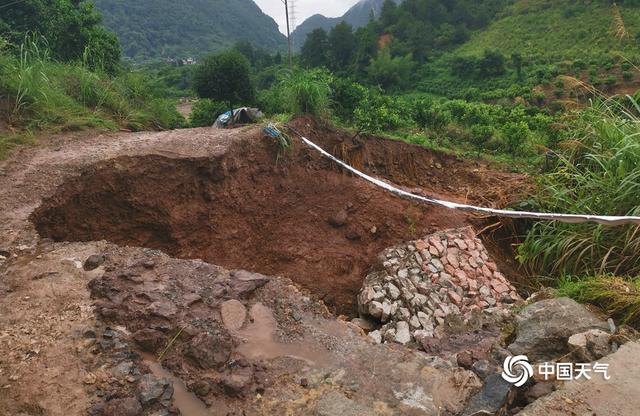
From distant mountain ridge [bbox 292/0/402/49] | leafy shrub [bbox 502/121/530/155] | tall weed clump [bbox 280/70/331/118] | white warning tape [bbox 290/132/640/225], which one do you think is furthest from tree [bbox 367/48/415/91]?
distant mountain ridge [bbox 292/0/402/49]

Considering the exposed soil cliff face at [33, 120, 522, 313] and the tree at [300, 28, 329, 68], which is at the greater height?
the tree at [300, 28, 329, 68]

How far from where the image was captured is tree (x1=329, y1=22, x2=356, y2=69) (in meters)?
30.9

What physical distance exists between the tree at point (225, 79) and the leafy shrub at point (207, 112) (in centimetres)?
71

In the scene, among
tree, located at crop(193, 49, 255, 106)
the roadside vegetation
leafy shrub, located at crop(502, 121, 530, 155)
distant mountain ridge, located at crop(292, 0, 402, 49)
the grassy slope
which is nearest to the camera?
the roadside vegetation

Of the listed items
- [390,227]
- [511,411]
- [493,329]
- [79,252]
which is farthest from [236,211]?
[511,411]

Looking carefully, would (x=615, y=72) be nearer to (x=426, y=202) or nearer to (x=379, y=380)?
(x=426, y=202)

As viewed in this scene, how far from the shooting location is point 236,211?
520 cm

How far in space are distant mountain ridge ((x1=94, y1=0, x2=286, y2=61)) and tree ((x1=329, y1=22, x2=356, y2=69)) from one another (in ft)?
96.6

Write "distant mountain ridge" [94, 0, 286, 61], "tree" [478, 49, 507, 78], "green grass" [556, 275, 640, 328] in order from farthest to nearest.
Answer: "distant mountain ridge" [94, 0, 286, 61] < "tree" [478, 49, 507, 78] < "green grass" [556, 275, 640, 328]

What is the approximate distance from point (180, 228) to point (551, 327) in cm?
374

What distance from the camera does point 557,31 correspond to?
96.6 feet

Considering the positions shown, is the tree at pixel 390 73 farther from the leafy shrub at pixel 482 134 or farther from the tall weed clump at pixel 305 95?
the tall weed clump at pixel 305 95

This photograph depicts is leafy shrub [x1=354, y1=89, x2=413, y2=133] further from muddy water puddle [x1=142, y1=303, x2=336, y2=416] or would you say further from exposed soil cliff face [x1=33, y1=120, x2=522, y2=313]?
muddy water puddle [x1=142, y1=303, x2=336, y2=416]

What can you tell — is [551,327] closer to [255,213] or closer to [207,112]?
[255,213]
